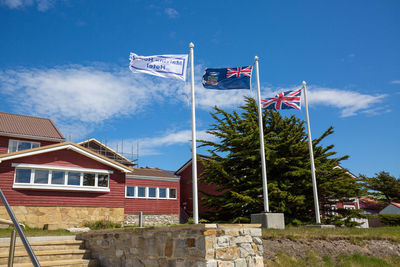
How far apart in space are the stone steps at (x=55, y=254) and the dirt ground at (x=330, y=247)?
4.52 metres

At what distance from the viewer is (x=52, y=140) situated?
84.5 feet

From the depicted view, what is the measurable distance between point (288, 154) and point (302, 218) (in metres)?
3.53

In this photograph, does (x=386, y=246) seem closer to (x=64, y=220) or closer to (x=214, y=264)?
(x=214, y=264)

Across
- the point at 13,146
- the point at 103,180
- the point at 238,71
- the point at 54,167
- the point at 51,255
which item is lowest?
the point at 51,255

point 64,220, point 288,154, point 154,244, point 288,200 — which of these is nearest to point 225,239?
point 154,244

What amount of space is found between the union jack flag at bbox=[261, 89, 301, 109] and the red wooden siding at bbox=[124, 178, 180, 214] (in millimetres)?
15916

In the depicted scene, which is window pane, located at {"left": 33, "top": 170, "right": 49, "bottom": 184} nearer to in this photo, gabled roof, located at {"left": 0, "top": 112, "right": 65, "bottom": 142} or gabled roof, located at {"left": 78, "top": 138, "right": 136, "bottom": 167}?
gabled roof, located at {"left": 0, "top": 112, "right": 65, "bottom": 142}

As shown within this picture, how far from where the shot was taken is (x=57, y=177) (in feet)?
67.3

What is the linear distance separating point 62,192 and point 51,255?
42.8ft

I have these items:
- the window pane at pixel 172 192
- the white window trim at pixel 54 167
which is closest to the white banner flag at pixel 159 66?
the white window trim at pixel 54 167

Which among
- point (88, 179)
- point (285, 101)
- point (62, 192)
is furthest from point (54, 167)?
point (285, 101)

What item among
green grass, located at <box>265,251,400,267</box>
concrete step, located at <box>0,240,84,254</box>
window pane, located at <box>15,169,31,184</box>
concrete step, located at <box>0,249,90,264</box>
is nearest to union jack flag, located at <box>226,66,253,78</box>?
green grass, located at <box>265,251,400,267</box>

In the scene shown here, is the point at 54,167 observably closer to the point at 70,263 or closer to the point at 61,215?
the point at 61,215

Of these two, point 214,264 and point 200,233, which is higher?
point 200,233
